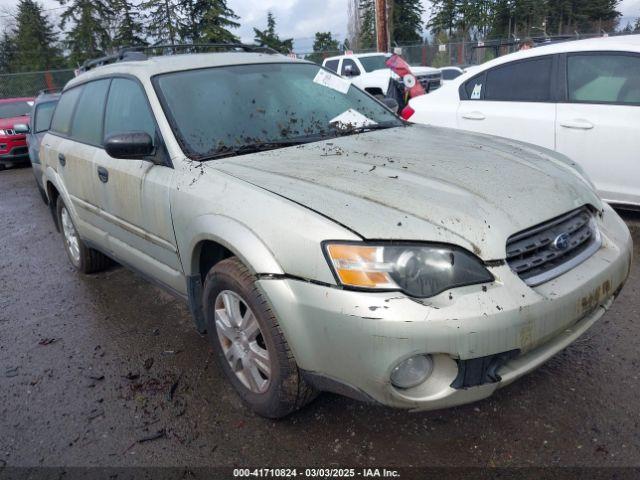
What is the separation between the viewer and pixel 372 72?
52.0 feet

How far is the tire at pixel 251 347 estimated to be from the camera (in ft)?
7.08

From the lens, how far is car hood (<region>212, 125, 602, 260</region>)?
6.54 feet

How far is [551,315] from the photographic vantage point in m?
1.99

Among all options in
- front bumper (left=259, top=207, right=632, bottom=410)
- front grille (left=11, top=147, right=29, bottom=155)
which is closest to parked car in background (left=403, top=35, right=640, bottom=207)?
front bumper (left=259, top=207, right=632, bottom=410)

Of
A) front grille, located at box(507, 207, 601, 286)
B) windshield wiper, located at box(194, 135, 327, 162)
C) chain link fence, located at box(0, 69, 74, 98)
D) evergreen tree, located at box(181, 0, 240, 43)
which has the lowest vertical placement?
front grille, located at box(507, 207, 601, 286)

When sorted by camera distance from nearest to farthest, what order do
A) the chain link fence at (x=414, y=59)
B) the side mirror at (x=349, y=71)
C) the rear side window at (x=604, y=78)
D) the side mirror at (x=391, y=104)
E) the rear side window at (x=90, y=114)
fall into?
the rear side window at (x=90, y=114) → the side mirror at (x=391, y=104) → the rear side window at (x=604, y=78) → the side mirror at (x=349, y=71) → the chain link fence at (x=414, y=59)

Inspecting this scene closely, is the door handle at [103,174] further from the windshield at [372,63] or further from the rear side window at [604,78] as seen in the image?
the windshield at [372,63]

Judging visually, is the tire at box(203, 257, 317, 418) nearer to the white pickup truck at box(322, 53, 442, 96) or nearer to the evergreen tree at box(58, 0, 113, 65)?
the white pickup truck at box(322, 53, 442, 96)

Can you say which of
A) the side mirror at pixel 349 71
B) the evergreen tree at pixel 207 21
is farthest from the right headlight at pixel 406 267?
the evergreen tree at pixel 207 21

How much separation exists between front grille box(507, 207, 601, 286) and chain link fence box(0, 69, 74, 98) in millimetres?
22633

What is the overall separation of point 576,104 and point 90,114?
400 centimetres

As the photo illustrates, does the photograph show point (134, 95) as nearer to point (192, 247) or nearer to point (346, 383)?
point (192, 247)

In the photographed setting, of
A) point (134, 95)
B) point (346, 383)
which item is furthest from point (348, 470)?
point (134, 95)

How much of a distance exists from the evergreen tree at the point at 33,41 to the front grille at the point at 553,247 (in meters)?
42.5
